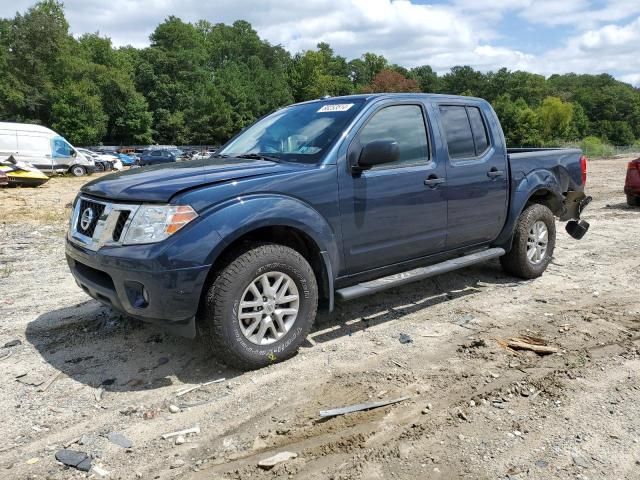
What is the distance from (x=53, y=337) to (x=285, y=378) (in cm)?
208

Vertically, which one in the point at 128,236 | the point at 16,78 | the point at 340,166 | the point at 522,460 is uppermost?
the point at 16,78

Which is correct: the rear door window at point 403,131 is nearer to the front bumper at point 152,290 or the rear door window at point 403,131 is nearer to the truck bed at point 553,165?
the truck bed at point 553,165

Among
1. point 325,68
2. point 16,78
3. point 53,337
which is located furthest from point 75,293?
point 325,68

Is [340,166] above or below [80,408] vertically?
above

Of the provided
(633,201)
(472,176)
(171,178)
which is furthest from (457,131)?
(633,201)

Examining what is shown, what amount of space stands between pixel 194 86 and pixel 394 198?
262 ft

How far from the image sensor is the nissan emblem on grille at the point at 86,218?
3.80m

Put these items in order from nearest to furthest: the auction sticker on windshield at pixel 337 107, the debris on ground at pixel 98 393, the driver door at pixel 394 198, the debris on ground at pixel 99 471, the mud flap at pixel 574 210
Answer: the debris on ground at pixel 99 471 → the debris on ground at pixel 98 393 → the driver door at pixel 394 198 → the auction sticker on windshield at pixel 337 107 → the mud flap at pixel 574 210

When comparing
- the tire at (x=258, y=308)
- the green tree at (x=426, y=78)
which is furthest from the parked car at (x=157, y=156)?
the green tree at (x=426, y=78)

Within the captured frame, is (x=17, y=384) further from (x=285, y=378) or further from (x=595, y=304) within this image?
(x=595, y=304)

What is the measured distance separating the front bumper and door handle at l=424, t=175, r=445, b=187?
2146 mm

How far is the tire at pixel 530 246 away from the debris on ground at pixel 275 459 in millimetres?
3839

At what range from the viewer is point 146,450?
2900mm

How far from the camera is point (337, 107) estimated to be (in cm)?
457
